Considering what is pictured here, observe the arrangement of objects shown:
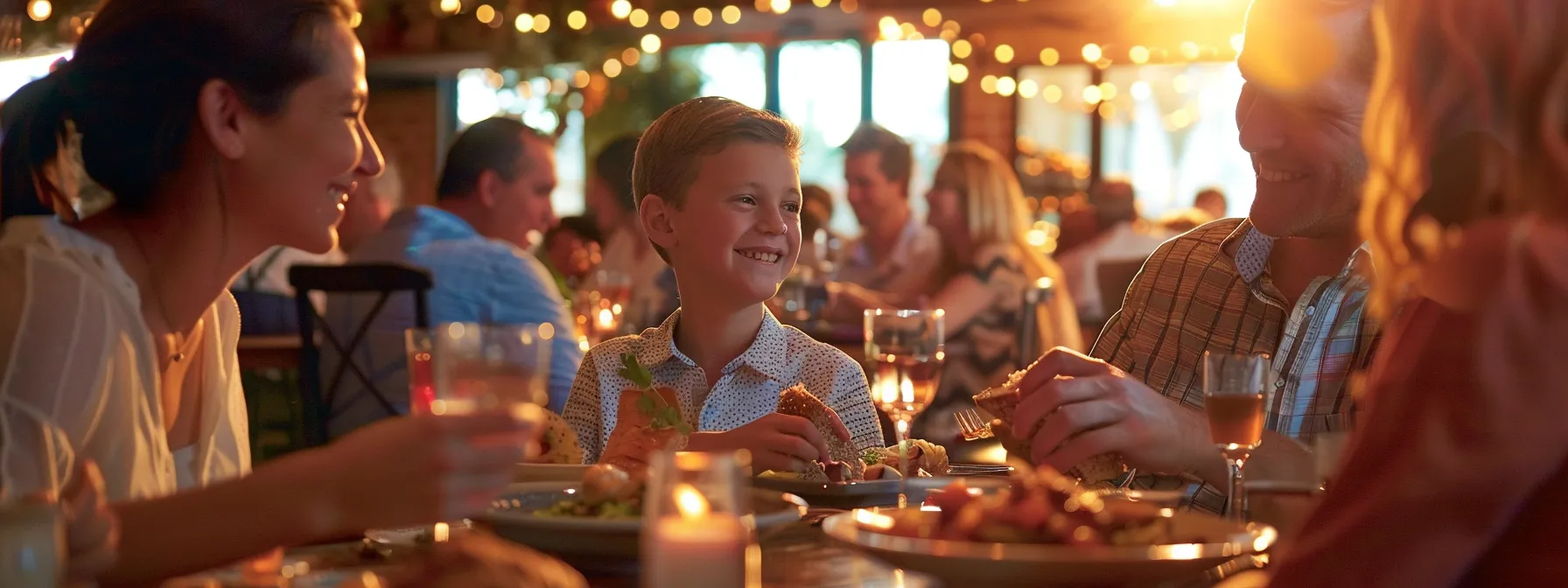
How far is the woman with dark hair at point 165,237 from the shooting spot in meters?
1.32

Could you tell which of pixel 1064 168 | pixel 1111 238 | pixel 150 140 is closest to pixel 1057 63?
pixel 1064 168

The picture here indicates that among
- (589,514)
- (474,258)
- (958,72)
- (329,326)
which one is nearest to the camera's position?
(589,514)

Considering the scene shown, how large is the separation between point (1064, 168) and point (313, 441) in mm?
7035

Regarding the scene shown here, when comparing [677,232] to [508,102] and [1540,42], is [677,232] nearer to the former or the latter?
[1540,42]

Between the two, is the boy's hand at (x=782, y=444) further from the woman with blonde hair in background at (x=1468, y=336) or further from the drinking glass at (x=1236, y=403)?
the woman with blonde hair in background at (x=1468, y=336)

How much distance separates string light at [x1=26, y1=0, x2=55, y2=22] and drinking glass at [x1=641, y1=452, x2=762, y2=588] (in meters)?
8.44

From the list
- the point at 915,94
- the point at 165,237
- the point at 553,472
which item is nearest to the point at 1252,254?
the point at 553,472

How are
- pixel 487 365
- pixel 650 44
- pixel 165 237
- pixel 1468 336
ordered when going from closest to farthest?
1. pixel 1468 336
2. pixel 487 365
3. pixel 165 237
4. pixel 650 44

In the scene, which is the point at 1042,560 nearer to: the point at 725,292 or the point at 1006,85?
the point at 725,292

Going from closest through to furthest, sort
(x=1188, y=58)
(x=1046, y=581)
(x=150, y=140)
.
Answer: (x=1046, y=581) → (x=150, y=140) → (x=1188, y=58)

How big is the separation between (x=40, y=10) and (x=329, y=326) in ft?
16.3

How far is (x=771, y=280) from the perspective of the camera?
2.36 metres

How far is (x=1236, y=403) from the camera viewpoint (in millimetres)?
1533

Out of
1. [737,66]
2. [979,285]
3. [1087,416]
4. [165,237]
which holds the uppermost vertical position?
[737,66]
